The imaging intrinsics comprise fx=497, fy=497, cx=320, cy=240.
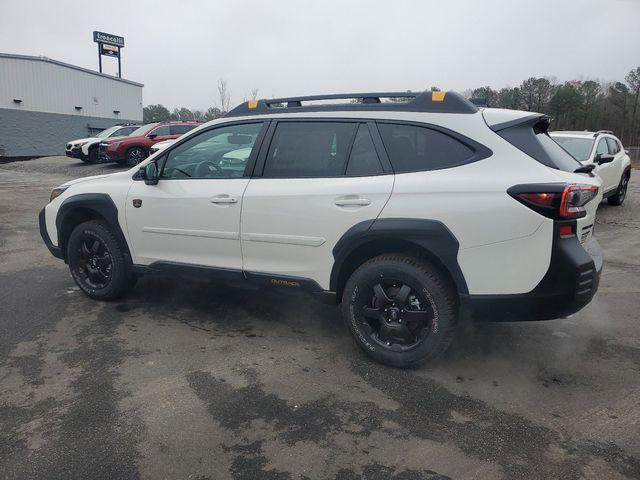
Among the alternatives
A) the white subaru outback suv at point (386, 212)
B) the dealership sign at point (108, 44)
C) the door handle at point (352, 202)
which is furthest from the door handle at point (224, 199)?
the dealership sign at point (108, 44)

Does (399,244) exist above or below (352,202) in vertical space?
below

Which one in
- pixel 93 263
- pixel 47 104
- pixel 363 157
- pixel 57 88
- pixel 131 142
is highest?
pixel 57 88

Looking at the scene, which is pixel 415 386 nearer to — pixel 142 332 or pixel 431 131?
pixel 431 131

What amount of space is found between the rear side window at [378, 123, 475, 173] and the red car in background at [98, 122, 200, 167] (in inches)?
634

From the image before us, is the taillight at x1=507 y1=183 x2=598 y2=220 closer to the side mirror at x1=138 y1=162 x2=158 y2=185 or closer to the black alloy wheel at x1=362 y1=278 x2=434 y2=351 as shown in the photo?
the black alloy wheel at x1=362 y1=278 x2=434 y2=351

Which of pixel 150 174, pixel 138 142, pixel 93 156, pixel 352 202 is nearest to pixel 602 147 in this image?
pixel 352 202

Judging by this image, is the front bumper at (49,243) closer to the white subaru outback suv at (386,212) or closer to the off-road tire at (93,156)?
the white subaru outback suv at (386,212)

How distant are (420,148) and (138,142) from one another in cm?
1704

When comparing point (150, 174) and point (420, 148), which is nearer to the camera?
point (420, 148)

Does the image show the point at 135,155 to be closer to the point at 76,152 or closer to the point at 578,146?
the point at 76,152

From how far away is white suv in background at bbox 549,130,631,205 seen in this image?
353 inches

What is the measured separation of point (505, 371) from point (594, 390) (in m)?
0.53

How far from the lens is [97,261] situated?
466 centimetres

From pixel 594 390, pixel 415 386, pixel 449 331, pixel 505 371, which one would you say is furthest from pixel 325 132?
pixel 594 390
